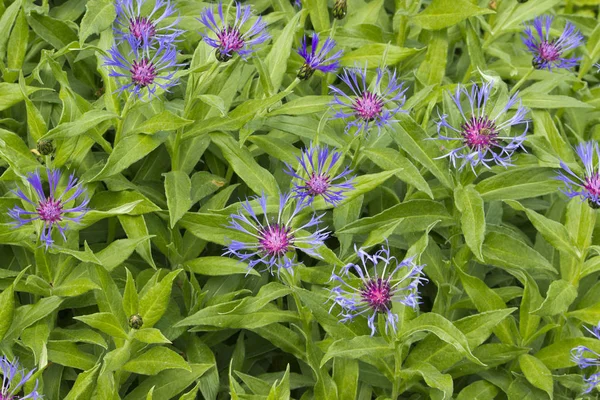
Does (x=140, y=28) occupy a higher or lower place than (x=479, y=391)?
higher

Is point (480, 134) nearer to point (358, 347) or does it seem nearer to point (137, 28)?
point (358, 347)

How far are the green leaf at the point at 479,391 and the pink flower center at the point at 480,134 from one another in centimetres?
55

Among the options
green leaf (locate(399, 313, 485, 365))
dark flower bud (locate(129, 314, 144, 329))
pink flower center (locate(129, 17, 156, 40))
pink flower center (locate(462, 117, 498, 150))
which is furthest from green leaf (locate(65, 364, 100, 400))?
pink flower center (locate(462, 117, 498, 150))

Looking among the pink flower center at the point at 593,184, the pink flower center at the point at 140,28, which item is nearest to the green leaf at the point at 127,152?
the pink flower center at the point at 140,28

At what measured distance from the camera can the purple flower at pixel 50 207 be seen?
1565 mm

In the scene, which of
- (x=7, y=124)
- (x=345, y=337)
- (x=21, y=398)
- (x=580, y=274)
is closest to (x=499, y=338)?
(x=580, y=274)

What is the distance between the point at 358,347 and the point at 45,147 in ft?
2.65

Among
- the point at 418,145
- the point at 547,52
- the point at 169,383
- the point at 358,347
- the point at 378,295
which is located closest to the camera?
the point at 378,295

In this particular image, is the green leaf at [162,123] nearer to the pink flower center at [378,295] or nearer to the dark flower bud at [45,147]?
the dark flower bud at [45,147]

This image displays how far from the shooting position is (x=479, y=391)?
5.73 ft

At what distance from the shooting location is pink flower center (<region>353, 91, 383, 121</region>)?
1.70 meters

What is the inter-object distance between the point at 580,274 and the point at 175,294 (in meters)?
0.96

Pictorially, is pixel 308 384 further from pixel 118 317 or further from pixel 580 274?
pixel 580 274

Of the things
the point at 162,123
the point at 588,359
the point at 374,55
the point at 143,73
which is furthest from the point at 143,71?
the point at 588,359
